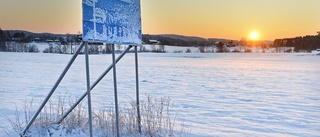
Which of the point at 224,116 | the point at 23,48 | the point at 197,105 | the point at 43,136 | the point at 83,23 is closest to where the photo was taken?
the point at 83,23

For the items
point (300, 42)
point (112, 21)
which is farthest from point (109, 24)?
point (300, 42)

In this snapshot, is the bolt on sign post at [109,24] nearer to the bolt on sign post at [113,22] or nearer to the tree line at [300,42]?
the bolt on sign post at [113,22]

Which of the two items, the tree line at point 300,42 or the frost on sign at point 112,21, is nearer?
the frost on sign at point 112,21

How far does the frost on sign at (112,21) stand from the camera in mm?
3617

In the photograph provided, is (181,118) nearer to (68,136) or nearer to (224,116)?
(224,116)

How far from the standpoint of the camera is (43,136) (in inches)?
192

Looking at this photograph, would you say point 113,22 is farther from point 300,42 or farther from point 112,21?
point 300,42

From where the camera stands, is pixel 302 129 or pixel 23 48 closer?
pixel 302 129

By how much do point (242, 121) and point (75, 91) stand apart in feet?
24.0

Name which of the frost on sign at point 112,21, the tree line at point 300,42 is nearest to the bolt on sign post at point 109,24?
the frost on sign at point 112,21

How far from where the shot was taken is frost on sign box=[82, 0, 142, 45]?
3.62 m

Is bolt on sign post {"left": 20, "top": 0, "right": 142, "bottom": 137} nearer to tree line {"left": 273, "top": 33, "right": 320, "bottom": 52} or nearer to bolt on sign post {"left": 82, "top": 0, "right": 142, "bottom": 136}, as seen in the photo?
bolt on sign post {"left": 82, "top": 0, "right": 142, "bottom": 136}

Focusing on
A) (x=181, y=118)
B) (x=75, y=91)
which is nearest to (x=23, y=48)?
(x=75, y=91)

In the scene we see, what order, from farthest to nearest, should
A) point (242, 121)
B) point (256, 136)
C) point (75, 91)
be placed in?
1. point (75, 91)
2. point (242, 121)
3. point (256, 136)
